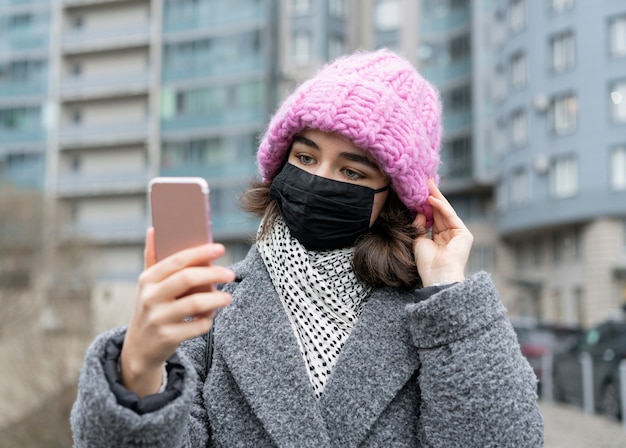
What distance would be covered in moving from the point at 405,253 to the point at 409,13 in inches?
1677

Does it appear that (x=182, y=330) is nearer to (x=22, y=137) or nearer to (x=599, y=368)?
(x=599, y=368)

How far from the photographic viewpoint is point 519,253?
131 feet

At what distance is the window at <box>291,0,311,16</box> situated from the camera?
1622 inches

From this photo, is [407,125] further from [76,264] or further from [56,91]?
[56,91]

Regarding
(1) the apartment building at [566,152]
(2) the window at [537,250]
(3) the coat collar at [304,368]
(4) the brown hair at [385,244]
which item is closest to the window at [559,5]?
(1) the apartment building at [566,152]

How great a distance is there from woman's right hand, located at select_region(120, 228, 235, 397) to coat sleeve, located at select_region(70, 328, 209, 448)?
109 mm

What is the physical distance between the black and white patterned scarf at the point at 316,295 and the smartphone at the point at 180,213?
2.53 ft

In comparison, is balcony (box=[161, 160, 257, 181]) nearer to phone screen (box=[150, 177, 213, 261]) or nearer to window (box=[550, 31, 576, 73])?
window (box=[550, 31, 576, 73])

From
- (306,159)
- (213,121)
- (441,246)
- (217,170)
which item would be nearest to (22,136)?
(213,121)

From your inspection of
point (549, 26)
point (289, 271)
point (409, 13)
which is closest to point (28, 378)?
point (289, 271)

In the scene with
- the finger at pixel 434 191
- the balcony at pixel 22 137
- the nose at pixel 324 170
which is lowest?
the balcony at pixel 22 137

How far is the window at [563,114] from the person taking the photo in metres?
32.6

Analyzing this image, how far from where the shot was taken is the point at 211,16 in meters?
42.8

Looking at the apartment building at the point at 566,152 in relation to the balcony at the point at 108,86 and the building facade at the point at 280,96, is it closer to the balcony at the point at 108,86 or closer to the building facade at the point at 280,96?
the building facade at the point at 280,96
